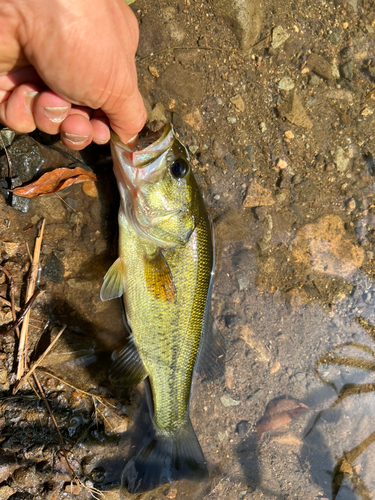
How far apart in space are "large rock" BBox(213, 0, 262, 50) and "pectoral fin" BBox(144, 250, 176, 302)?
2217 millimetres

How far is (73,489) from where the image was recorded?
2777mm

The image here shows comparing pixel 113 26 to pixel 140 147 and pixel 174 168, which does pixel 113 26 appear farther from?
pixel 174 168

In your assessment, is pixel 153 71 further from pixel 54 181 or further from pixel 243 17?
pixel 54 181

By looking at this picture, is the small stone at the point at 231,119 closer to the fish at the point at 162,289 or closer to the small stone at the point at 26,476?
the fish at the point at 162,289

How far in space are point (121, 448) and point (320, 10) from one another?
15.2ft

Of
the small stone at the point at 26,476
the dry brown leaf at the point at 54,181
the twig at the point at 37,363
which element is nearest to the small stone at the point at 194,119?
the dry brown leaf at the point at 54,181

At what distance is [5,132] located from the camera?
8.54 ft

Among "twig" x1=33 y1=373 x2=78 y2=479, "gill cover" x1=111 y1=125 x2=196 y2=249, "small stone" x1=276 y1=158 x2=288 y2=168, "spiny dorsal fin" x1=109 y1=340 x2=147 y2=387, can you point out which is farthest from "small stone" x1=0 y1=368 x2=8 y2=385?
"small stone" x1=276 y1=158 x2=288 y2=168

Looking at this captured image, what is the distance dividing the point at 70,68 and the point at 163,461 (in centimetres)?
296

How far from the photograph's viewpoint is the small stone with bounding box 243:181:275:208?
326 cm

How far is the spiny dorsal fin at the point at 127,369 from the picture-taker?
2.81 metres

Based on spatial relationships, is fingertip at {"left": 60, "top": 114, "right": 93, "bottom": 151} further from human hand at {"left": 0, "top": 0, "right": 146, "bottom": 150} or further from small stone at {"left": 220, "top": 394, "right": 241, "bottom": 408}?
small stone at {"left": 220, "top": 394, "right": 241, "bottom": 408}

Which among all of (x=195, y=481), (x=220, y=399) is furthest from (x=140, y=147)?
(x=195, y=481)

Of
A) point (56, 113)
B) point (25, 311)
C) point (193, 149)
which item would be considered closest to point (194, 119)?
point (193, 149)
